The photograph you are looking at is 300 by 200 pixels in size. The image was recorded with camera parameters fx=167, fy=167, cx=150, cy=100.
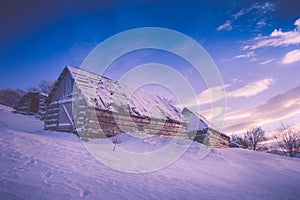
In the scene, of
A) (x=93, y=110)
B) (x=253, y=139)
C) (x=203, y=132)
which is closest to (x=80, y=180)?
(x=93, y=110)

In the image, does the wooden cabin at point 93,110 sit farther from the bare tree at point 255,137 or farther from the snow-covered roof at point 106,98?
the bare tree at point 255,137

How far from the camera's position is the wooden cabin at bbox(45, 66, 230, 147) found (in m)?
9.36

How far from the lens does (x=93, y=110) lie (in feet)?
30.6

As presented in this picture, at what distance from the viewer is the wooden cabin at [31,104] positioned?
22.0 metres

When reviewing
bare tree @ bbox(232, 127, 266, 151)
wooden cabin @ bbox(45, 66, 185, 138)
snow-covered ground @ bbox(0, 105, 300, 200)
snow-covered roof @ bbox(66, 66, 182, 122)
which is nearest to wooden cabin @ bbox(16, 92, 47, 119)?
wooden cabin @ bbox(45, 66, 185, 138)

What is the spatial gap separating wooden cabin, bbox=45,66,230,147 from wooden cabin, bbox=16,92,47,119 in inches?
457

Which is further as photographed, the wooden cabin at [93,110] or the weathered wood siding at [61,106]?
the weathered wood siding at [61,106]

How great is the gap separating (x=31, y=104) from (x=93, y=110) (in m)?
18.3

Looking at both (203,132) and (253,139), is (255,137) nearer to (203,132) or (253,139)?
(253,139)

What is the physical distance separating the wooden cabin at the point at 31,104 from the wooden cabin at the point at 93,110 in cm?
1162

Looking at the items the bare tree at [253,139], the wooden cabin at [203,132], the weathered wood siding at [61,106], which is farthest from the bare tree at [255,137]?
the weathered wood siding at [61,106]

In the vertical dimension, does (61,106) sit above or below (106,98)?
below

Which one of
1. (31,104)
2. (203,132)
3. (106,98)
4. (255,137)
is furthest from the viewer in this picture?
(255,137)

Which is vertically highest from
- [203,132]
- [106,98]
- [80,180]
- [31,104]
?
[31,104]
